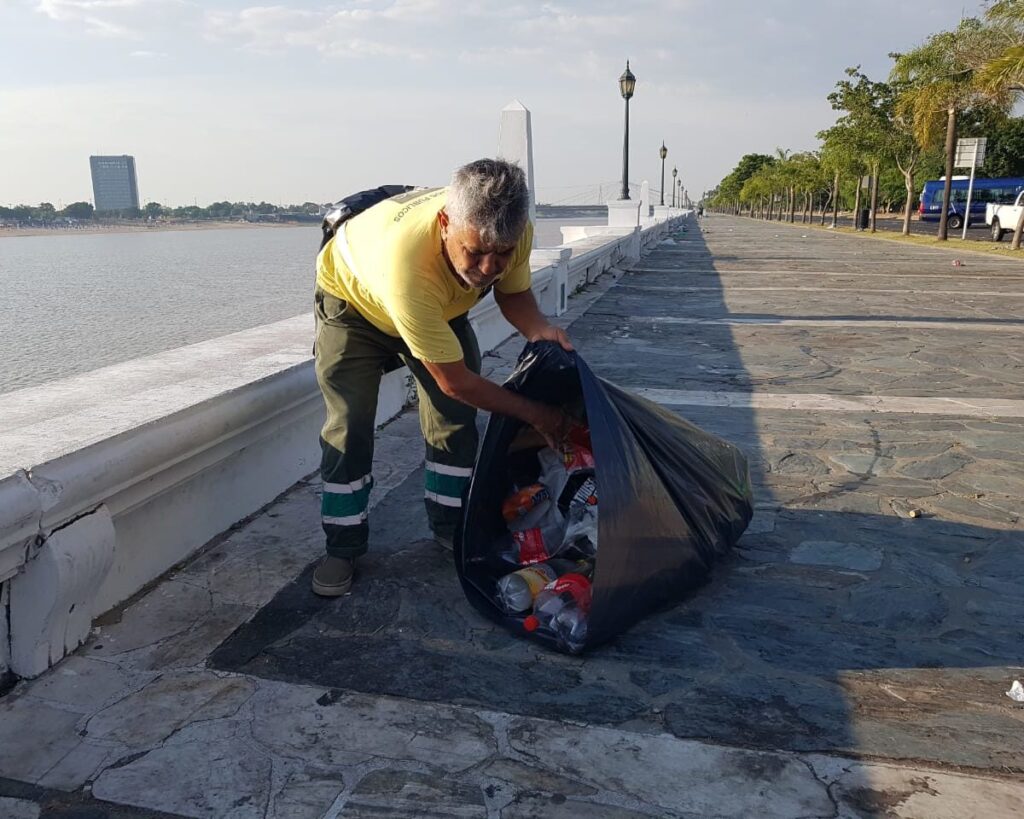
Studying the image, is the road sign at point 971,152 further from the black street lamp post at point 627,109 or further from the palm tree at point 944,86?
the black street lamp post at point 627,109

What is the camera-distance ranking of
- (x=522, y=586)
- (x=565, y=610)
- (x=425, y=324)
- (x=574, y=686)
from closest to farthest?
(x=574, y=686) < (x=425, y=324) < (x=565, y=610) < (x=522, y=586)

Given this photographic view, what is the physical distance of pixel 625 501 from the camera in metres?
2.63

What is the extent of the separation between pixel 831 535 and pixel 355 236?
221 centimetres

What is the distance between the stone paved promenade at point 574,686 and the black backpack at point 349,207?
3.94ft

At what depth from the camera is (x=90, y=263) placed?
9.68m

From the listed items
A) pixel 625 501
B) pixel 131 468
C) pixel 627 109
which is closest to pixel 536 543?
pixel 625 501

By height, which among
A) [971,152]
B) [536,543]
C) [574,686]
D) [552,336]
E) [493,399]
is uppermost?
[971,152]

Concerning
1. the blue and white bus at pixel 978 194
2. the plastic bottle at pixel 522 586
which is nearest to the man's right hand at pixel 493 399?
the plastic bottle at pixel 522 586

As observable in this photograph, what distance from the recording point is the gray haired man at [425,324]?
8.05ft

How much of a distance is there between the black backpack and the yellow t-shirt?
0.21 metres

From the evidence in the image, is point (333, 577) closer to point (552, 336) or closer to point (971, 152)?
point (552, 336)

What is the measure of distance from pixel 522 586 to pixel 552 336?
2.87 feet

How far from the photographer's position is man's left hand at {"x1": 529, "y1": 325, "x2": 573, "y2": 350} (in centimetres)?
300

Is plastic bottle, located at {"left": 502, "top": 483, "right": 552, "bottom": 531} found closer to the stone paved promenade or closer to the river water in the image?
the stone paved promenade
